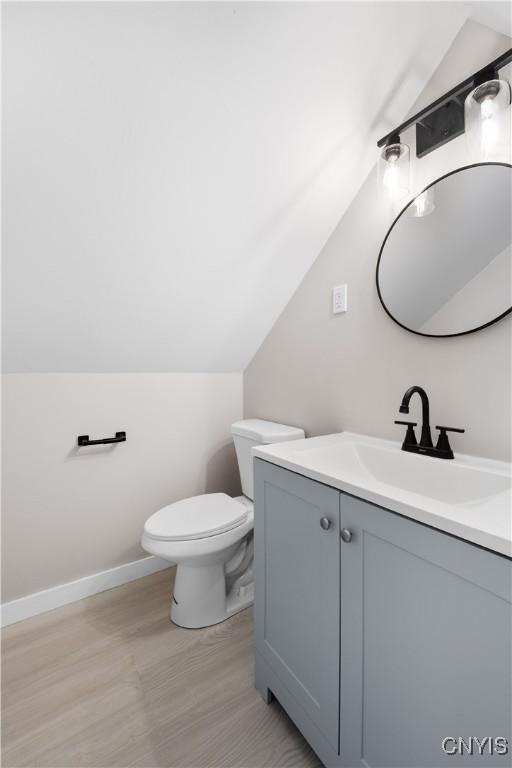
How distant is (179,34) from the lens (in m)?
0.85

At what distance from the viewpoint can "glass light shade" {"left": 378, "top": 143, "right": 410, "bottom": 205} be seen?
1204mm

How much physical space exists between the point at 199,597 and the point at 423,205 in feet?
5.82

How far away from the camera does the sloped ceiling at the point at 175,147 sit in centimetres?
85

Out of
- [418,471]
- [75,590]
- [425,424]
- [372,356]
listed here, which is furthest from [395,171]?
[75,590]

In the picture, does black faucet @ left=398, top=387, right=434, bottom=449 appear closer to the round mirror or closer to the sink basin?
the sink basin

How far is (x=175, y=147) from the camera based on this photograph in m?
1.06

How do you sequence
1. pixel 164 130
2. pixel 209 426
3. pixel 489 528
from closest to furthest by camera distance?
1. pixel 489 528
2. pixel 164 130
3. pixel 209 426

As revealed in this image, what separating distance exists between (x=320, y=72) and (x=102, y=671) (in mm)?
2175

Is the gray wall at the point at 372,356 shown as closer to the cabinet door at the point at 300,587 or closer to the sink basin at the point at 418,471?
the sink basin at the point at 418,471

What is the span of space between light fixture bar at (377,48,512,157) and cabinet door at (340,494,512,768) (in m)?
1.18

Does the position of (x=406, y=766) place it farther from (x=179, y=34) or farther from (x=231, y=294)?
(x=179, y=34)

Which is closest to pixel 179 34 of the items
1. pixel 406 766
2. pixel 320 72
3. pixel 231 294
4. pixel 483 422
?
pixel 320 72
